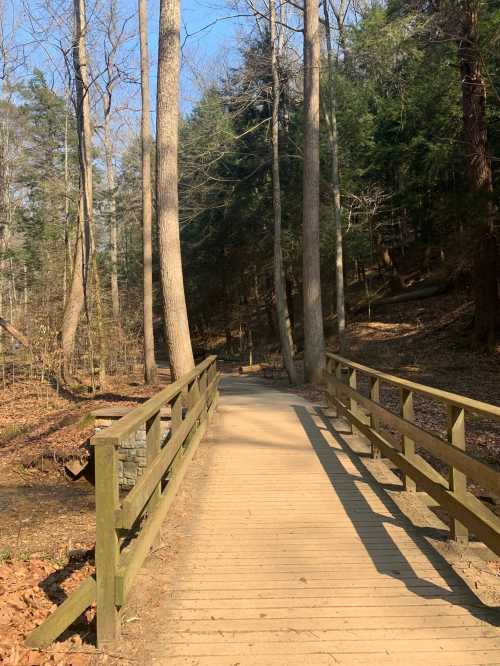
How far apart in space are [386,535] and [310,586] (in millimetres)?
1149

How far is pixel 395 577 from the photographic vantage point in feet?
13.1

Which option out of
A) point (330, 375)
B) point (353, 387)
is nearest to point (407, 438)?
point (353, 387)

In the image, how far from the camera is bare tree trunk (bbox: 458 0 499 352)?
591 inches

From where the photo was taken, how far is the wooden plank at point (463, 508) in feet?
11.7

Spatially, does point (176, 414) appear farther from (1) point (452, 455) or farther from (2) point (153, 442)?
(1) point (452, 455)

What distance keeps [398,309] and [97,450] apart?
83.8 ft

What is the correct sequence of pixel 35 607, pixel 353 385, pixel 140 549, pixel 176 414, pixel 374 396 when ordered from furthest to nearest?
pixel 353 385
pixel 374 396
pixel 176 414
pixel 35 607
pixel 140 549

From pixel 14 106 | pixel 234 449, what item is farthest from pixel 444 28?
pixel 14 106

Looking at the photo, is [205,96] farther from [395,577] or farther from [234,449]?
[395,577]

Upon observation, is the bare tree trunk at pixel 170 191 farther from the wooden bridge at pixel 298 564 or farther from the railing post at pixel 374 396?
the railing post at pixel 374 396

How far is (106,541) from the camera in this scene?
3188 mm

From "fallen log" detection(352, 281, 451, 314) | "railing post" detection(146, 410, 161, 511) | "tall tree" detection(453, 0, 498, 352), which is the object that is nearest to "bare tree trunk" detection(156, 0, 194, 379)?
"railing post" detection(146, 410, 161, 511)

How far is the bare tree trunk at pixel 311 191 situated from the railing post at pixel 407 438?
9366mm

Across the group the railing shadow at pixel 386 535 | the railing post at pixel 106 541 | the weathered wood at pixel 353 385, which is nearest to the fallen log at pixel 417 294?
the weathered wood at pixel 353 385
